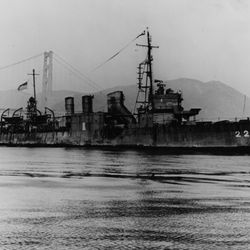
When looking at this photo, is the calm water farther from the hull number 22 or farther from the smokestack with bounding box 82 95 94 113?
the smokestack with bounding box 82 95 94 113

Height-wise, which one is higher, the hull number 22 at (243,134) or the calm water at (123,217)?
the hull number 22 at (243,134)

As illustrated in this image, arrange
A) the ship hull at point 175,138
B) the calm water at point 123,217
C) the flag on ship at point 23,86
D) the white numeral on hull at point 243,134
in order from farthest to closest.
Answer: the flag on ship at point 23,86, the ship hull at point 175,138, the white numeral on hull at point 243,134, the calm water at point 123,217

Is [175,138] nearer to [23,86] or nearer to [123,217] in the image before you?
[23,86]

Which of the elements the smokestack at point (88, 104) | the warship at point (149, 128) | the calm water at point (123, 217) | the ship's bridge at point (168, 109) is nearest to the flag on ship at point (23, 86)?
the warship at point (149, 128)

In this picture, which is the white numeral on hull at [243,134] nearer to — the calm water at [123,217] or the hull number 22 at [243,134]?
the hull number 22 at [243,134]

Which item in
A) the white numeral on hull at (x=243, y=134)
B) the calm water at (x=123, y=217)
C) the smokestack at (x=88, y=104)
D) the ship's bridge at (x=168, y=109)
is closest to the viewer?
the calm water at (x=123, y=217)

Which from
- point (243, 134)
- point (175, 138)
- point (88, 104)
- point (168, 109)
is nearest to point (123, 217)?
point (243, 134)

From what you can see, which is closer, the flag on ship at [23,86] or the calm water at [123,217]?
the calm water at [123,217]

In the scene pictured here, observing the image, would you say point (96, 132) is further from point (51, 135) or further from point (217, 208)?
point (217, 208)

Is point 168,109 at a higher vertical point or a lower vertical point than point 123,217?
higher
